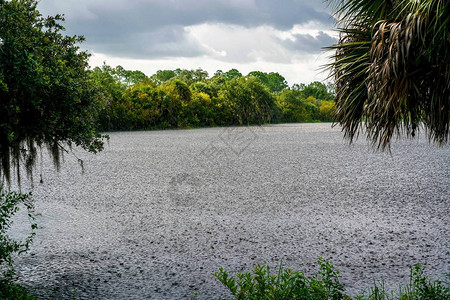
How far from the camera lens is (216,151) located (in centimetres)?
1981

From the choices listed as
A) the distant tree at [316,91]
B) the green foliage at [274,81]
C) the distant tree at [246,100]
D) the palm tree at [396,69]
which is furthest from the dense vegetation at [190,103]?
the green foliage at [274,81]

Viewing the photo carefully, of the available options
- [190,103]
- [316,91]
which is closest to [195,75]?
[190,103]

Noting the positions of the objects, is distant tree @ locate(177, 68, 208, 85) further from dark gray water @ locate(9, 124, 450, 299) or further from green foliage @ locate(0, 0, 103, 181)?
green foliage @ locate(0, 0, 103, 181)

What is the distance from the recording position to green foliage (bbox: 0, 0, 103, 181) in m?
3.95

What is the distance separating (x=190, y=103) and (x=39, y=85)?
43639 millimetres

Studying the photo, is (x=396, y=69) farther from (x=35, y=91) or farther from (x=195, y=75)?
(x=195, y=75)

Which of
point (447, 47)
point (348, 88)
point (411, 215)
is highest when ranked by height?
point (447, 47)

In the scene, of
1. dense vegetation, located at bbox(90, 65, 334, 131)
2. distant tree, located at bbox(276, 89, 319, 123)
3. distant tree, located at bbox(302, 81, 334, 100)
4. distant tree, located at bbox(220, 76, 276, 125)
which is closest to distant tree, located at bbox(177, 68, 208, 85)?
dense vegetation, located at bbox(90, 65, 334, 131)

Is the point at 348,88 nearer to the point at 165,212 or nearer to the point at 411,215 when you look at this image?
the point at 411,215

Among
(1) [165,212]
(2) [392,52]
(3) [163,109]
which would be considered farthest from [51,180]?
(3) [163,109]

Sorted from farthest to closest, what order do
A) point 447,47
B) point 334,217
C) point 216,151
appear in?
point 216,151 < point 334,217 < point 447,47

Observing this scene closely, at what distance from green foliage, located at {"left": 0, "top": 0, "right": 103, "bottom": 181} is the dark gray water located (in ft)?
5.00

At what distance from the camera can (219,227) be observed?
656 cm

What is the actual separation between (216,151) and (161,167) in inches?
249
